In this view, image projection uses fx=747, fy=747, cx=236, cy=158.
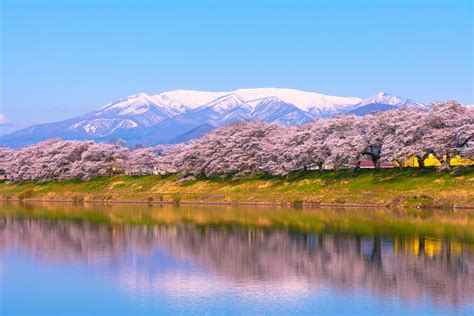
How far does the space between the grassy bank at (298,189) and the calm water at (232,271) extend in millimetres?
23052

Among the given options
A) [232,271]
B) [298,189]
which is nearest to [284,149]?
[298,189]

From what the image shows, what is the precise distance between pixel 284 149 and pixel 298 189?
34.9ft

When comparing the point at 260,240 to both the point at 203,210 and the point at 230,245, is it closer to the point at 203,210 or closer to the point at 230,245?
the point at 230,245

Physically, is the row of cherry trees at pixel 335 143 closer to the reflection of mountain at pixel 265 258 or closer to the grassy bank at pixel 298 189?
the grassy bank at pixel 298 189

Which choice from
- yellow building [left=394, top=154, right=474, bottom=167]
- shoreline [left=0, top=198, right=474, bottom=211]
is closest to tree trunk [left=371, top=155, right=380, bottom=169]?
yellow building [left=394, top=154, right=474, bottom=167]

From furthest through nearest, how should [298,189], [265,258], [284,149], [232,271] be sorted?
[284,149], [298,189], [265,258], [232,271]

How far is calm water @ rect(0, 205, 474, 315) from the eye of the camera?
28172 millimetres

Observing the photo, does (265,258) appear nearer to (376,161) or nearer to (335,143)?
(376,161)

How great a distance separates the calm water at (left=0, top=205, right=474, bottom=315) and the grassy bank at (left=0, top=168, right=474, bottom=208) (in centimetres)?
2305

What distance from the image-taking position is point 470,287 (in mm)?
31109

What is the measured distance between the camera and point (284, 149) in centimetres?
10088

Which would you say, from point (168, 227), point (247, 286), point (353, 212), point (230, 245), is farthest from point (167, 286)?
point (353, 212)

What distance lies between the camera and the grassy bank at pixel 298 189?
253 ft

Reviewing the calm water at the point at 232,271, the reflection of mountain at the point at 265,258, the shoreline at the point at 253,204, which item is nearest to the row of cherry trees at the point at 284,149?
the shoreline at the point at 253,204
